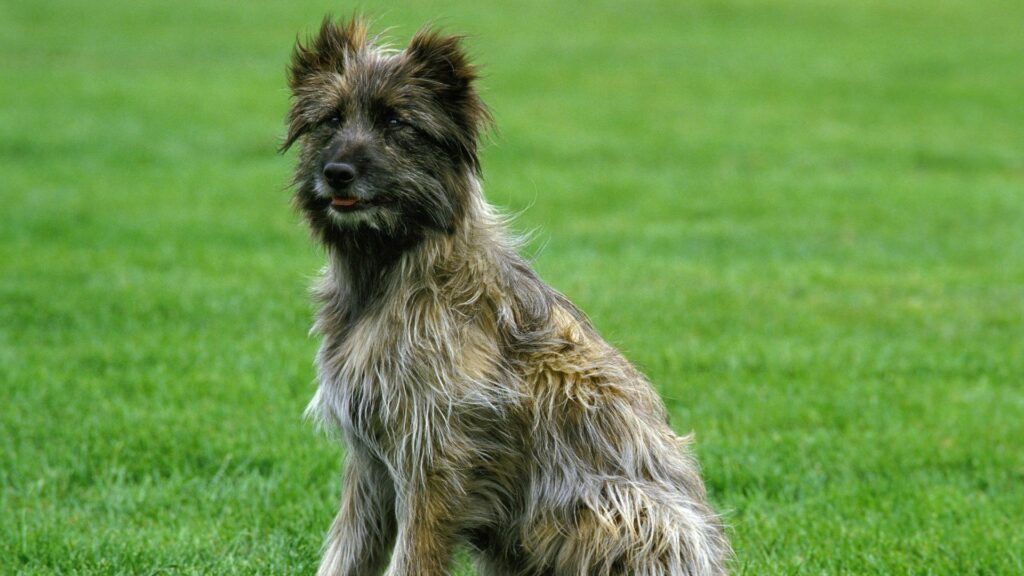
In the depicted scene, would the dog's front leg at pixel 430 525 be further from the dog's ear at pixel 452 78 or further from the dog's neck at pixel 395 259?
the dog's ear at pixel 452 78

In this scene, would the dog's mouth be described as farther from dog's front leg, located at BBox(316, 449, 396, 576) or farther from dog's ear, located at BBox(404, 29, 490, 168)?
dog's front leg, located at BBox(316, 449, 396, 576)

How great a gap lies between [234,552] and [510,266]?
1957 millimetres

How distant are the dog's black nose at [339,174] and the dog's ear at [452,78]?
0.47 meters

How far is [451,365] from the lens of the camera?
500 cm

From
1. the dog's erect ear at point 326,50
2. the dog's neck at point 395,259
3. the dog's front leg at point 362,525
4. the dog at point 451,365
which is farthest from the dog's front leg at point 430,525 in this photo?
the dog's erect ear at point 326,50

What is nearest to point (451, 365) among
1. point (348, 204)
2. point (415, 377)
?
point (415, 377)

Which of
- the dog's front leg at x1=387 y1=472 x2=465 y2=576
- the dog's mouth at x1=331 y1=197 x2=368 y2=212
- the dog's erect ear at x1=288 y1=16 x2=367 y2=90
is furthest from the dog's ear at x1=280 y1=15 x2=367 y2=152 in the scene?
the dog's front leg at x1=387 y1=472 x2=465 y2=576

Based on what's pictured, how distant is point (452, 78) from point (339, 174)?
60cm

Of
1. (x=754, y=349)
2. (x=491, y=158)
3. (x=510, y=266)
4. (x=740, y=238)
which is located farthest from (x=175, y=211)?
(x=510, y=266)

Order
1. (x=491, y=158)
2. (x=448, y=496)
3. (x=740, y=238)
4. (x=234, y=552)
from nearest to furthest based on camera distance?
(x=448, y=496)
(x=234, y=552)
(x=740, y=238)
(x=491, y=158)

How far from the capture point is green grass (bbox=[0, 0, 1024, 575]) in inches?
265

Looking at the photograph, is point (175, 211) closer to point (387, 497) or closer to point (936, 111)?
point (387, 497)

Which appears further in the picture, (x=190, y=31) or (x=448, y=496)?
(x=190, y=31)

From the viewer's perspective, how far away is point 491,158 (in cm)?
1783
